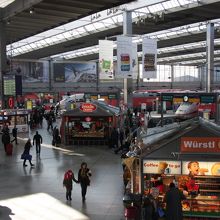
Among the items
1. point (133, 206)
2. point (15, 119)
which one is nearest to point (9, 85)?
point (15, 119)

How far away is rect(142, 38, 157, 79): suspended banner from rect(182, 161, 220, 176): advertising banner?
74.9 feet

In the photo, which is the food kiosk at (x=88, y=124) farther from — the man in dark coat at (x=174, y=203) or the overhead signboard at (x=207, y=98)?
the man in dark coat at (x=174, y=203)

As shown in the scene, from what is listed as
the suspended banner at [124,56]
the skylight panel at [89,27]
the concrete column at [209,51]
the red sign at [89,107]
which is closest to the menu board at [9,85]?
the suspended banner at [124,56]

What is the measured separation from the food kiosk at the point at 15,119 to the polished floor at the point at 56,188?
796cm

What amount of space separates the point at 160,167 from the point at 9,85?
21.9 metres

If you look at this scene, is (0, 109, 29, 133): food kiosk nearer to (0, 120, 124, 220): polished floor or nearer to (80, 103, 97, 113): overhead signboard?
(80, 103, 97, 113): overhead signboard

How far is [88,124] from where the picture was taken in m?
25.5

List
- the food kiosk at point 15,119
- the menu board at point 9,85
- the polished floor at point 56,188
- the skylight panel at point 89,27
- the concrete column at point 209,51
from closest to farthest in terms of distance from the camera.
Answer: the polished floor at point 56,188
the food kiosk at point 15,119
the menu board at point 9,85
the concrete column at point 209,51
the skylight panel at point 89,27

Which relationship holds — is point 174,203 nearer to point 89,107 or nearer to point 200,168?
point 200,168

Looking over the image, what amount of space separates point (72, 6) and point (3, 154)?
11.5 metres

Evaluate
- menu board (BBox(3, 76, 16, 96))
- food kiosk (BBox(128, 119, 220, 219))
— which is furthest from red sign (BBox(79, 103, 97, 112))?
food kiosk (BBox(128, 119, 220, 219))

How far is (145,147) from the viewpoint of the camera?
35.1ft

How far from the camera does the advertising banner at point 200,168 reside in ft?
33.0

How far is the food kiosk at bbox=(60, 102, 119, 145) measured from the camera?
25.0 m
